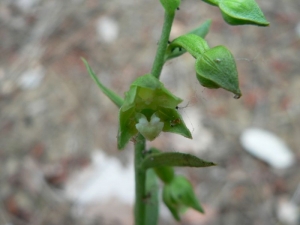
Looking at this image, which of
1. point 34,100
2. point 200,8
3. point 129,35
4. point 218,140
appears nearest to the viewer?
point 218,140

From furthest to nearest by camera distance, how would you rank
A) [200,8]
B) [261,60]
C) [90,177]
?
[200,8], [261,60], [90,177]

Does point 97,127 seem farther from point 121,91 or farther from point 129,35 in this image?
point 129,35

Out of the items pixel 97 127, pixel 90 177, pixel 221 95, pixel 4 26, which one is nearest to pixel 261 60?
pixel 221 95

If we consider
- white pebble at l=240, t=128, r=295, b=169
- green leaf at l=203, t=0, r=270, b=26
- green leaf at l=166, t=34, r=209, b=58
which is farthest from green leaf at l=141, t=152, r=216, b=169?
white pebble at l=240, t=128, r=295, b=169

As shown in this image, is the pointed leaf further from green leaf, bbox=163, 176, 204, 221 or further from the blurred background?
the blurred background

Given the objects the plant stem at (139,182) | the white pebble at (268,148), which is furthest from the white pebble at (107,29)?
the plant stem at (139,182)

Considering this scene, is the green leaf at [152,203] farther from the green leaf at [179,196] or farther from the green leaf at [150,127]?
the green leaf at [150,127]

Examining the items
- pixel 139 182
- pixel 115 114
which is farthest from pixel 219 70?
pixel 115 114
